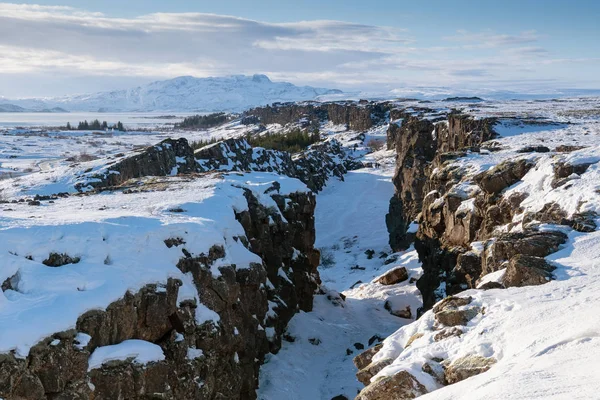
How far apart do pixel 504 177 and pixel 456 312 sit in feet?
63.8

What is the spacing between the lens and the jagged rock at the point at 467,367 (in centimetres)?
1323

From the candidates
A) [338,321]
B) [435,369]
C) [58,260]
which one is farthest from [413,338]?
[338,321]

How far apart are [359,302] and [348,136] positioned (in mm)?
135043

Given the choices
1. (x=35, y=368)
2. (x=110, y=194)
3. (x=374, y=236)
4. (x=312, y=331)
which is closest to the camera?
(x=35, y=368)

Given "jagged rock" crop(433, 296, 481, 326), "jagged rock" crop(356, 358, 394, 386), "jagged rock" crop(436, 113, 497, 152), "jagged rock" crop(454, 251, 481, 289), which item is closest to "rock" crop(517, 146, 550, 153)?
"jagged rock" crop(436, 113, 497, 152)

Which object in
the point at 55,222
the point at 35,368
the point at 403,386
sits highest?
the point at 55,222

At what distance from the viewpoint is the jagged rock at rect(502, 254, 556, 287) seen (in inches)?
704

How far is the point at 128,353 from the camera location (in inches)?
749

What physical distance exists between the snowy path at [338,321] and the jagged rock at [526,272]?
44.0 ft

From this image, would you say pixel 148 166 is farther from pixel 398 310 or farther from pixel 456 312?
pixel 456 312

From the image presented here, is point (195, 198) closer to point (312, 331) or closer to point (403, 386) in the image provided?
point (312, 331)

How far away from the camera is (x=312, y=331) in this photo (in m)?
37.4

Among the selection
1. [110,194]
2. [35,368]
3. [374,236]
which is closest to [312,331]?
[110,194]

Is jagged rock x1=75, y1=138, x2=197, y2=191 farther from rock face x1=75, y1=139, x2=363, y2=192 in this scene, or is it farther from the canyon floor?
the canyon floor
